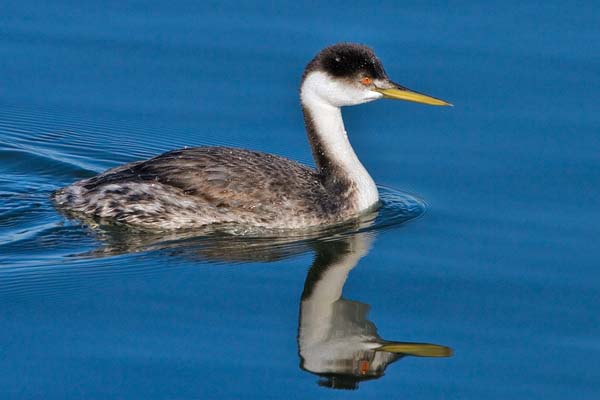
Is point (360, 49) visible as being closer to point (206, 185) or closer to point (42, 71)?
point (206, 185)

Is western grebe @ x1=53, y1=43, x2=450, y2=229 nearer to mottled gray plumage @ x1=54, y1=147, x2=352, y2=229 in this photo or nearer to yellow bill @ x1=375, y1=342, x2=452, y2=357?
mottled gray plumage @ x1=54, y1=147, x2=352, y2=229

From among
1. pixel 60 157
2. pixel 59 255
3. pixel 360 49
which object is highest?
pixel 360 49

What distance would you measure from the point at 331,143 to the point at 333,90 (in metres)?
0.55

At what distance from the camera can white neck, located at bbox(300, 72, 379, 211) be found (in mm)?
12695

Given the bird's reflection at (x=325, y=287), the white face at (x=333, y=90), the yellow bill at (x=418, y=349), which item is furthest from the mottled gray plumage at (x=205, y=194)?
the yellow bill at (x=418, y=349)

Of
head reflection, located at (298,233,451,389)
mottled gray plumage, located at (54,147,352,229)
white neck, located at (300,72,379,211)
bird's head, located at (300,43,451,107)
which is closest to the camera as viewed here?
head reflection, located at (298,233,451,389)

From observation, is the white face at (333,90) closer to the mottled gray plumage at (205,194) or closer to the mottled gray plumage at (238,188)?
the mottled gray plumage at (238,188)

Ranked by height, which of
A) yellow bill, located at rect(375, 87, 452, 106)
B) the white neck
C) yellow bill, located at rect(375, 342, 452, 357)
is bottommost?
yellow bill, located at rect(375, 342, 452, 357)

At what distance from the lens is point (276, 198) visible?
40.6 ft

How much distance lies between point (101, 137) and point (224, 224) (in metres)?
2.22

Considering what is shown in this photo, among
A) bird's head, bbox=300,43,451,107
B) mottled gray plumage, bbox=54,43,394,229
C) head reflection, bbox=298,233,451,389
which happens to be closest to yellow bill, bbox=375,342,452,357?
head reflection, bbox=298,233,451,389

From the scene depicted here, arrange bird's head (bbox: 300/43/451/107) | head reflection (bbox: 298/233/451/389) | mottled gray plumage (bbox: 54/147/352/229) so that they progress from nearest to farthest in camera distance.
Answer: head reflection (bbox: 298/233/451/389), mottled gray plumage (bbox: 54/147/352/229), bird's head (bbox: 300/43/451/107)

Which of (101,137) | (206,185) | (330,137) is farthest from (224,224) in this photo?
(101,137)

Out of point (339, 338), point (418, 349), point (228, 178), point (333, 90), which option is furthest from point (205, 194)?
point (418, 349)
